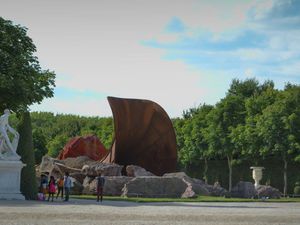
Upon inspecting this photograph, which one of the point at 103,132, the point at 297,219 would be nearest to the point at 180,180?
the point at 297,219

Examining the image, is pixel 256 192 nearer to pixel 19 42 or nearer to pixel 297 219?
pixel 19 42

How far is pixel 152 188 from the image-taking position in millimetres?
36344

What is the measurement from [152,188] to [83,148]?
1988 centimetres

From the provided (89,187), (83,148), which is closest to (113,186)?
(89,187)

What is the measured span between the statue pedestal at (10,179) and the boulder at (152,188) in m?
8.19

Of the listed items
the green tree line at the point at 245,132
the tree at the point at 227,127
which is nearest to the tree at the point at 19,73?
the green tree line at the point at 245,132

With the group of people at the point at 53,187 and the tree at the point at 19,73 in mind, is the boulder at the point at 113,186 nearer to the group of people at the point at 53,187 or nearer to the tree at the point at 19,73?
the group of people at the point at 53,187

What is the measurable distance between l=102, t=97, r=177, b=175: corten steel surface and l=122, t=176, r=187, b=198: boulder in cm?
1242

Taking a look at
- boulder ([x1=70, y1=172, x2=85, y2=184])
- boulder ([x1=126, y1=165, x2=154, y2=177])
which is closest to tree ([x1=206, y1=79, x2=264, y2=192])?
boulder ([x1=126, y1=165, x2=154, y2=177])

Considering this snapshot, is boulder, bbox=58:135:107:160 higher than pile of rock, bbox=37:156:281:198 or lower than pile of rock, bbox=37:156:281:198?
higher

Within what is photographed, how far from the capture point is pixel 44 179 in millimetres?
34875

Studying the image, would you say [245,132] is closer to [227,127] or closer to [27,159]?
[227,127]

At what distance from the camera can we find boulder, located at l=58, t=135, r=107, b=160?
2150 inches

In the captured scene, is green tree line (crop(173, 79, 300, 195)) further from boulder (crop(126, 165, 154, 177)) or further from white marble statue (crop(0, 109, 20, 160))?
white marble statue (crop(0, 109, 20, 160))
